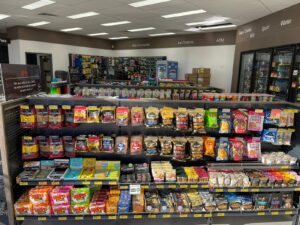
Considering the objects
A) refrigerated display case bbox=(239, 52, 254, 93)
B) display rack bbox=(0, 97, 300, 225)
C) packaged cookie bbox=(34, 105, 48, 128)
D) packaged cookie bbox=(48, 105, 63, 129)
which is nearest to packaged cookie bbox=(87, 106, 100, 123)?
display rack bbox=(0, 97, 300, 225)

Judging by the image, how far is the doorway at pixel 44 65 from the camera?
10359 mm

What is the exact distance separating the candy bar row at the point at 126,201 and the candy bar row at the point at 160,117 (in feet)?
2.56

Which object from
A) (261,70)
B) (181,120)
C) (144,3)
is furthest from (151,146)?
(261,70)

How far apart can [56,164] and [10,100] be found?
90 cm

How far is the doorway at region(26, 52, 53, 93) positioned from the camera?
34.0 feet

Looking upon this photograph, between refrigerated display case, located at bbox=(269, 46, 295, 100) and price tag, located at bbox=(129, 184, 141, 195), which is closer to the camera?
price tag, located at bbox=(129, 184, 141, 195)

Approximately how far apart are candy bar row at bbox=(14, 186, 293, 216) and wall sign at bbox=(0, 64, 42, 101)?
1.13m

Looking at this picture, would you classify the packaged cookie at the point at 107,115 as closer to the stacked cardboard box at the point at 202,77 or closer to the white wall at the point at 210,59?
the stacked cardboard box at the point at 202,77

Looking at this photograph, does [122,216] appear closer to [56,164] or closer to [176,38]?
[56,164]

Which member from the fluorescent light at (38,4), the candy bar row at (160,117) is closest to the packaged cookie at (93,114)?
the candy bar row at (160,117)

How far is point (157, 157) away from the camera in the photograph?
3.05 m

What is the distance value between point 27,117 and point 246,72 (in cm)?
737

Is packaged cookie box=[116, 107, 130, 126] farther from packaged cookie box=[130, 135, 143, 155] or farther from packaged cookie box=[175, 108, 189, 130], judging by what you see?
packaged cookie box=[175, 108, 189, 130]

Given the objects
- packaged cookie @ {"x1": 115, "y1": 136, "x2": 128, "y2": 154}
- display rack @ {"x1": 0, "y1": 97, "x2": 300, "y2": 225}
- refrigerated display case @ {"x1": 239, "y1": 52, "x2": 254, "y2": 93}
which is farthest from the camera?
refrigerated display case @ {"x1": 239, "y1": 52, "x2": 254, "y2": 93}
